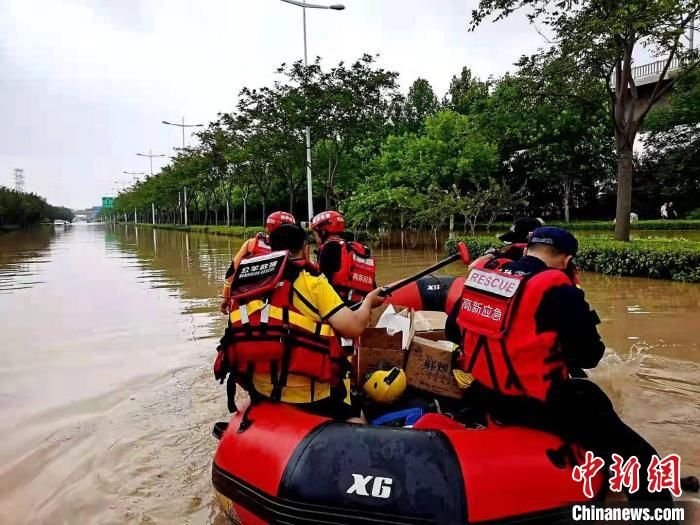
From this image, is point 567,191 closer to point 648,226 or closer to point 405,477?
point 648,226

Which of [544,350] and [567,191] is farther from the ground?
[567,191]

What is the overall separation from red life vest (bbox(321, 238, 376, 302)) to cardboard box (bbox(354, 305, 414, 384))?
0.61 meters

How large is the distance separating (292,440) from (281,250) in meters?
1.00

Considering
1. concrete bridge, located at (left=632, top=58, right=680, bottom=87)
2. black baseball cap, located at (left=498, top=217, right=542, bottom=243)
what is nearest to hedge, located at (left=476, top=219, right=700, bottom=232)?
concrete bridge, located at (left=632, top=58, right=680, bottom=87)

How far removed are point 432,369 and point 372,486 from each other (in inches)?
69.3

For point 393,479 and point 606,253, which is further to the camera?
point 606,253

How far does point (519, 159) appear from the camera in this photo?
97.9ft

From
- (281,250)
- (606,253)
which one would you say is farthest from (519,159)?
(281,250)

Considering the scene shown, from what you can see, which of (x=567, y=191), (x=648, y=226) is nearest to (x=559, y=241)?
(x=648, y=226)

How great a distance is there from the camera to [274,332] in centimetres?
286

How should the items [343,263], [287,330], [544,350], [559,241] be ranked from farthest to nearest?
1. [343,263]
2. [287,330]
3. [559,241]
4. [544,350]

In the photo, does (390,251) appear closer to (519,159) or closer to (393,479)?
(519,159)

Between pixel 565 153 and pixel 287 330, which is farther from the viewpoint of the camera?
pixel 565 153

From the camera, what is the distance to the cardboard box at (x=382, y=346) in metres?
4.20
